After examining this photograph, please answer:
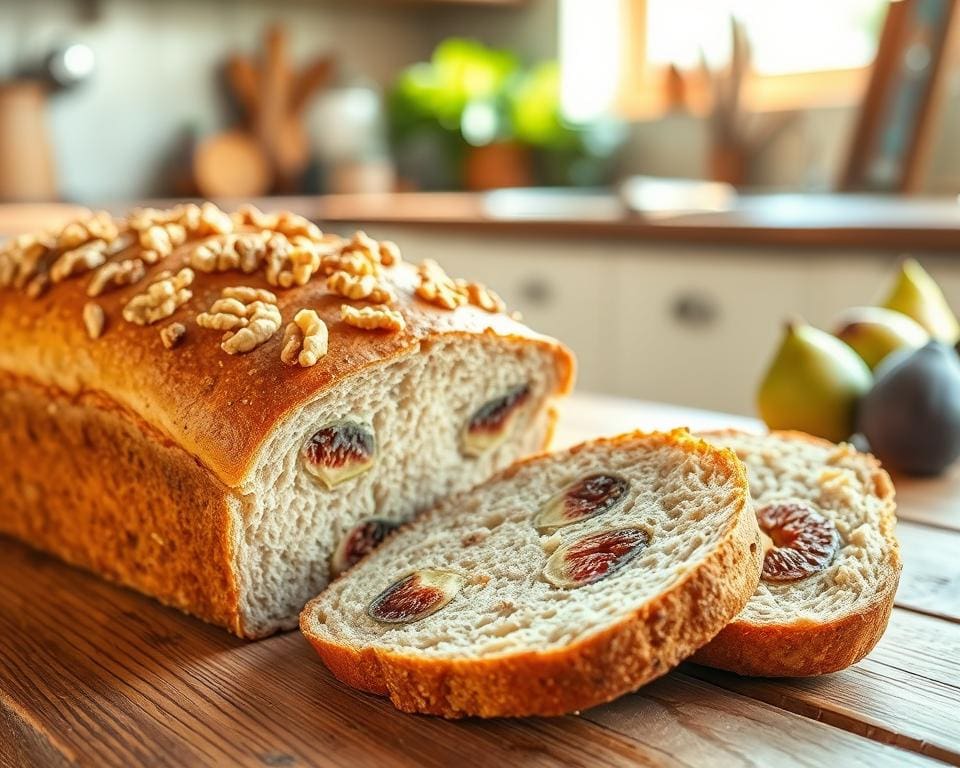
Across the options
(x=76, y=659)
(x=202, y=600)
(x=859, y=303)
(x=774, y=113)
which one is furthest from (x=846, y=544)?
(x=774, y=113)

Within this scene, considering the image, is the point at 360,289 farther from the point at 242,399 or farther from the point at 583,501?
the point at 583,501

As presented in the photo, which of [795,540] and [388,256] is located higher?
[388,256]

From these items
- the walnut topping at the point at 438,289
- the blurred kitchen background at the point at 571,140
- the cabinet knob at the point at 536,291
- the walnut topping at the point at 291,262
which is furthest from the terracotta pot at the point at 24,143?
the walnut topping at the point at 438,289

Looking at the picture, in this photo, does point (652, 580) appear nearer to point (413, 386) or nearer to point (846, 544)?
point (846, 544)

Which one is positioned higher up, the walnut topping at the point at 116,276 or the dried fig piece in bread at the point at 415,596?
the walnut topping at the point at 116,276

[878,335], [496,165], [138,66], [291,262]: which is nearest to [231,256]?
[291,262]

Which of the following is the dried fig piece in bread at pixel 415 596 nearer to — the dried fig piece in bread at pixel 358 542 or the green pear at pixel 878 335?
the dried fig piece in bread at pixel 358 542
